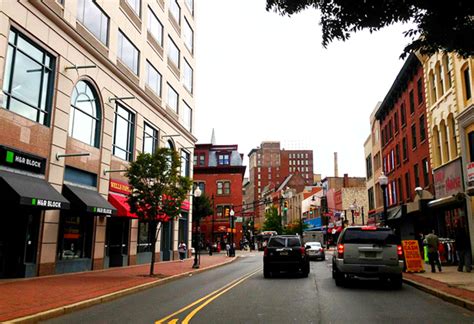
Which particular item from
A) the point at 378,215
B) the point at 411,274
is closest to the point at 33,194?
the point at 411,274

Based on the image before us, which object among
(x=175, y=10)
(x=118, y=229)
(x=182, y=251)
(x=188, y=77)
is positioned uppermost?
(x=175, y=10)

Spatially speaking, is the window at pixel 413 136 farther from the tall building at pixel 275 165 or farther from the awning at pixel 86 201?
the tall building at pixel 275 165

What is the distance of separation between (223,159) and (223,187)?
4276 millimetres

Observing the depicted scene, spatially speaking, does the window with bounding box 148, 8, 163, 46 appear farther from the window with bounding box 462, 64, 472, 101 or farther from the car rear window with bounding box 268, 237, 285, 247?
the window with bounding box 462, 64, 472, 101

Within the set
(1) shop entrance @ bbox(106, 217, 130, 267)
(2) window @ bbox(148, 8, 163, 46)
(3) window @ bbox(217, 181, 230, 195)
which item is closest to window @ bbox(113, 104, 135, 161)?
(1) shop entrance @ bbox(106, 217, 130, 267)

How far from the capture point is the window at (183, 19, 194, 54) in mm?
38084

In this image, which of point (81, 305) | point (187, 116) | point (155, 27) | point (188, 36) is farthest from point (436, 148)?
point (188, 36)

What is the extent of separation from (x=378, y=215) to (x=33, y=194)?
3471 cm

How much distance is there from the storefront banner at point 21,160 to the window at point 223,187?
47.8 m

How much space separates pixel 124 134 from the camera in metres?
24.9

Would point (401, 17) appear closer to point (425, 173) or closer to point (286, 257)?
point (286, 257)

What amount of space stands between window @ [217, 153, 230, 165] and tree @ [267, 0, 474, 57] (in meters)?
57.5

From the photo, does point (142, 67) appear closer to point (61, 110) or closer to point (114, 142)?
point (114, 142)

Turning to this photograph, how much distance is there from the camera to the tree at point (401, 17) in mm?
6867
